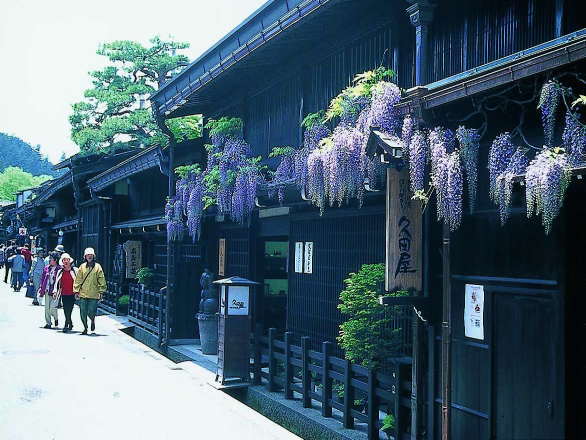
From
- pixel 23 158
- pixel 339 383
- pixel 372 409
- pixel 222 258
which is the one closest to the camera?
pixel 372 409

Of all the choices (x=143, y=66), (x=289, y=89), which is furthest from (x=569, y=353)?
(x=143, y=66)

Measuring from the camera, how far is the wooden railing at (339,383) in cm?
830

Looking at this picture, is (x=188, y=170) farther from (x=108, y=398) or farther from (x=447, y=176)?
(x=447, y=176)

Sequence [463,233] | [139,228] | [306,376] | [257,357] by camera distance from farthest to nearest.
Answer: [139,228] → [257,357] → [306,376] → [463,233]

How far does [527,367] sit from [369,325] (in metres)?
2.64

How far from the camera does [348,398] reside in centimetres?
932

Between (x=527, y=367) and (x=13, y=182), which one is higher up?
(x=13, y=182)

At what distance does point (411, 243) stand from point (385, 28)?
3.66 m

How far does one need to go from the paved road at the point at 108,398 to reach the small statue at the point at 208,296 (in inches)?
52.8

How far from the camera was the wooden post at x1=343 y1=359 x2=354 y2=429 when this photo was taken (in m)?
9.31

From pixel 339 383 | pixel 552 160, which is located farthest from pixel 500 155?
pixel 339 383

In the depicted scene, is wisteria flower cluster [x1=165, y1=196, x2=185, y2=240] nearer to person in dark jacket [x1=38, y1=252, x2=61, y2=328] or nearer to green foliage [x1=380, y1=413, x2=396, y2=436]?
person in dark jacket [x1=38, y1=252, x2=61, y2=328]

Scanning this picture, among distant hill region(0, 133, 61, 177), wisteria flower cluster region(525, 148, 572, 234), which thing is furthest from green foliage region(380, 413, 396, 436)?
distant hill region(0, 133, 61, 177)

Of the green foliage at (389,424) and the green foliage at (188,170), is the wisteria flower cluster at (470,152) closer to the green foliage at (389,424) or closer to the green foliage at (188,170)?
the green foliage at (389,424)
